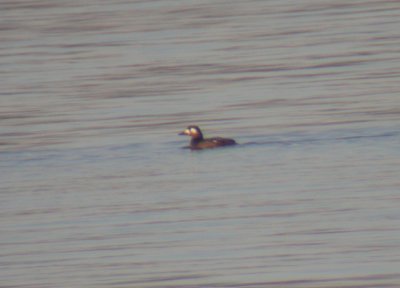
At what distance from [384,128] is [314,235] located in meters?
6.57

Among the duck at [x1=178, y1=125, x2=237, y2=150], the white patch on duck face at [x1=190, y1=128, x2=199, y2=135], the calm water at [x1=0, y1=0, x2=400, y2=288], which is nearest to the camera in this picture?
the calm water at [x1=0, y1=0, x2=400, y2=288]

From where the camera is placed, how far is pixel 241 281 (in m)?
12.2

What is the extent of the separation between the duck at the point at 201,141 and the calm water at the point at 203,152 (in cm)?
14

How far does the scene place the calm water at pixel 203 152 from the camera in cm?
1324

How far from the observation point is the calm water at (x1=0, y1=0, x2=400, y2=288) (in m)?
13.2

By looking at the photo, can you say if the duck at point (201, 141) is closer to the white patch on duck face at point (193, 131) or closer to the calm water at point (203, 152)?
the white patch on duck face at point (193, 131)

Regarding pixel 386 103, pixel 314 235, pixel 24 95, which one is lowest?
pixel 314 235

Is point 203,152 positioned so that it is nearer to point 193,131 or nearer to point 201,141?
point 201,141

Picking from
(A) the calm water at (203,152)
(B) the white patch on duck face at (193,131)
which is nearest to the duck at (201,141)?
(B) the white patch on duck face at (193,131)

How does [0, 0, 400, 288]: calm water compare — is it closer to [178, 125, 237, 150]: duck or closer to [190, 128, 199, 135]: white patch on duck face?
[178, 125, 237, 150]: duck

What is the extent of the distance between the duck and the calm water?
14 cm

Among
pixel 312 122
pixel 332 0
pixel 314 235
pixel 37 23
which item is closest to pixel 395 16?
pixel 332 0

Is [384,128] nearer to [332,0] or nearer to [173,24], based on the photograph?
[173,24]

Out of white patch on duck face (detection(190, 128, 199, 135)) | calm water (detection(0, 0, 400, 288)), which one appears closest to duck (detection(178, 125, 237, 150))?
white patch on duck face (detection(190, 128, 199, 135))
